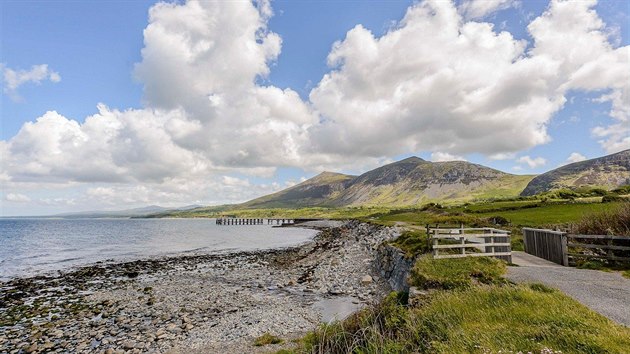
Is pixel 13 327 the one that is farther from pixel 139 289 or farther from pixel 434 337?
pixel 434 337

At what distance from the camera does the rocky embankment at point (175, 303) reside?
16797 millimetres

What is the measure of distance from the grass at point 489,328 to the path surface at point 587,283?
1231 mm

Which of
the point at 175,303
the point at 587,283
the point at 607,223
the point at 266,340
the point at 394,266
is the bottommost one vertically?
the point at 175,303

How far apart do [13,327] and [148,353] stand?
1126 cm

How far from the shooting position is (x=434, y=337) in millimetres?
8688

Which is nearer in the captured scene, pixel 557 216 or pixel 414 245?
pixel 414 245

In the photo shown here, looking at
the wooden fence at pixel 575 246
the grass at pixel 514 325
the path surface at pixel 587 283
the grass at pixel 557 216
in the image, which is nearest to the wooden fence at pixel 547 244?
the wooden fence at pixel 575 246

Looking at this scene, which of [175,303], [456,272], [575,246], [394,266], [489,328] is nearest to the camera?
[489,328]

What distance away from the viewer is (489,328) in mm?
8094

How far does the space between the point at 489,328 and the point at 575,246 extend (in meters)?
15.6

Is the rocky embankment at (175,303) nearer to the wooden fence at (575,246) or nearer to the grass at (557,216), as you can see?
the wooden fence at (575,246)

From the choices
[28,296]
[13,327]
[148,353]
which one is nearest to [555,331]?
[148,353]

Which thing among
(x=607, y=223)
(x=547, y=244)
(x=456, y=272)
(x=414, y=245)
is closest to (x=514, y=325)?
(x=456, y=272)

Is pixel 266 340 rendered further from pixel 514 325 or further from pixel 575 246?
pixel 575 246
